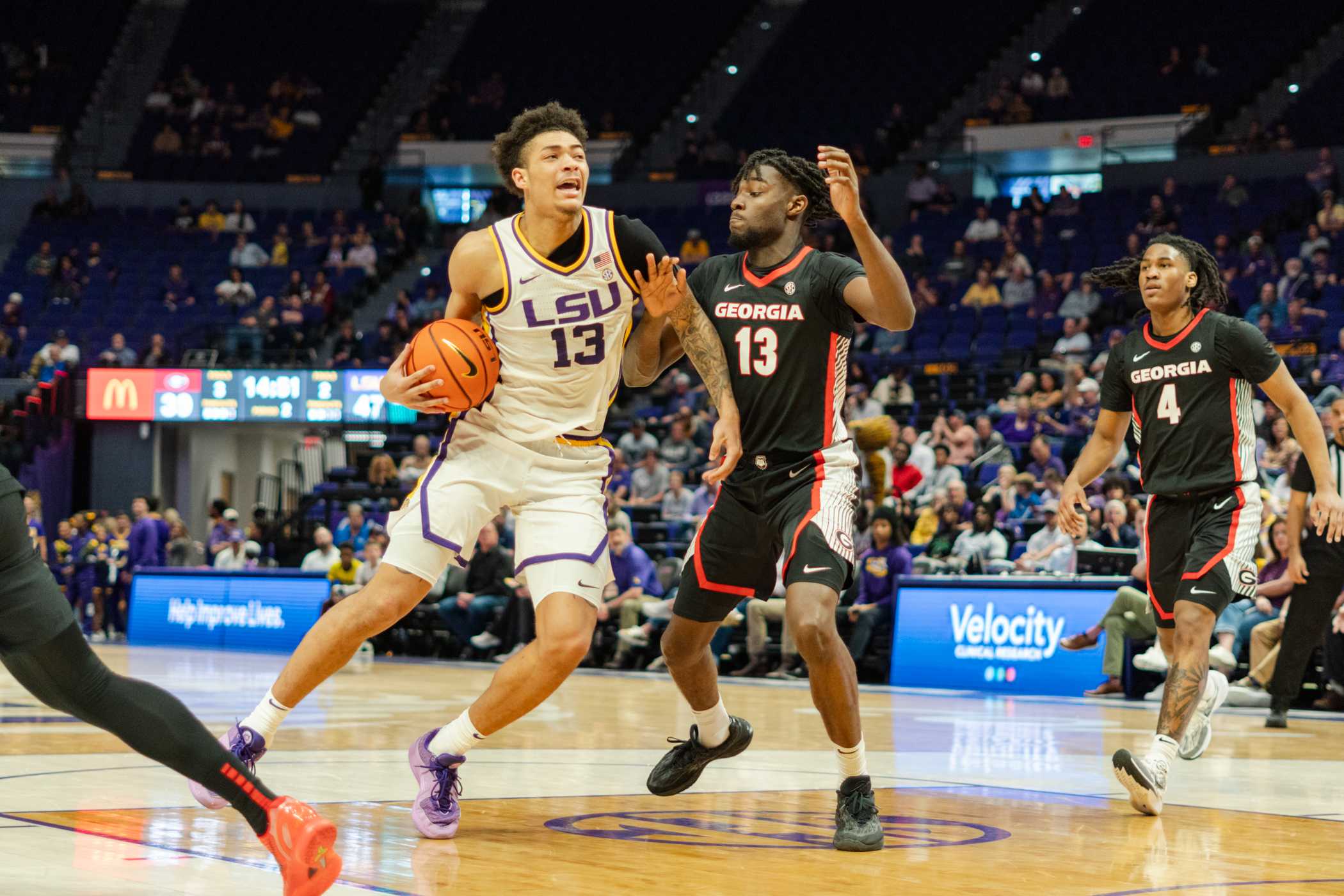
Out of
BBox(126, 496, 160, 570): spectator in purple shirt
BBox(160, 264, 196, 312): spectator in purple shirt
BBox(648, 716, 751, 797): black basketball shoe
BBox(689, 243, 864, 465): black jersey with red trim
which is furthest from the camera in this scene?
BBox(160, 264, 196, 312): spectator in purple shirt

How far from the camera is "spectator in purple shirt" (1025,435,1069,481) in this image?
15195mm

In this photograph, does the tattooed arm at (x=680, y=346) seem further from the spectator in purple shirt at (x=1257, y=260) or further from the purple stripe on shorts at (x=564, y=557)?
the spectator in purple shirt at (x=1257, y=260)

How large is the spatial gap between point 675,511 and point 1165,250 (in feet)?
36.6

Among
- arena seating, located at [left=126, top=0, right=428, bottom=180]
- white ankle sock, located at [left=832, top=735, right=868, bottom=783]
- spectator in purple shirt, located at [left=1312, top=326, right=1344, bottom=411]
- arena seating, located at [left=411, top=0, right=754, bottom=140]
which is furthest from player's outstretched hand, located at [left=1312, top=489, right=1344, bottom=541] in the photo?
arena seating, located at [left=126, top=0, right=428, bottom=180]

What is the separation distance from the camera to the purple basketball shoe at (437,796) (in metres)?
4.59

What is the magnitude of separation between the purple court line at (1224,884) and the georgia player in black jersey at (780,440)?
3.26ft

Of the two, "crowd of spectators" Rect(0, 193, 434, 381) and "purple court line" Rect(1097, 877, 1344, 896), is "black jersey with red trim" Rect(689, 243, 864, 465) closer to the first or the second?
"purple court line" Rect(1097, 877, 1344, 896)

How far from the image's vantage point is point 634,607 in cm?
1434

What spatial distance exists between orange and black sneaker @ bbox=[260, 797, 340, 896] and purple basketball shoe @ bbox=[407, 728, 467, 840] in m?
1.12

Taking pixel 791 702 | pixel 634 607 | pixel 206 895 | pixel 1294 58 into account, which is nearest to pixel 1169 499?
pixel 206 895

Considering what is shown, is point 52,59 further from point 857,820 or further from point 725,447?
point 857,820

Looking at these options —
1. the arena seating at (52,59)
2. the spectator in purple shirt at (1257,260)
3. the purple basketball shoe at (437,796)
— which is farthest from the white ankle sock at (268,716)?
the arena seating at (52,59)

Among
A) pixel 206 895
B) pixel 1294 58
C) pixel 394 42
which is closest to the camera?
pixel 206 895

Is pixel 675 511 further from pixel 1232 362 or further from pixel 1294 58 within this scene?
pixel 1294 58
